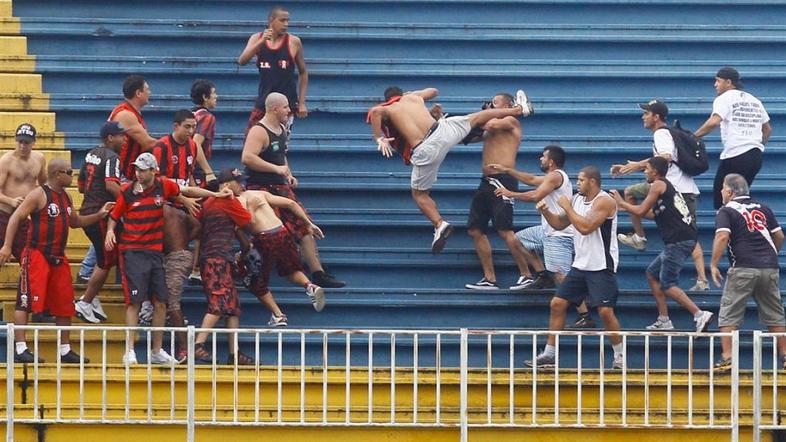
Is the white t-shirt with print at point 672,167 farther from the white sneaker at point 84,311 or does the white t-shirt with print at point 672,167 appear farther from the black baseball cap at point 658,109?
the white sneaker at point 84,311

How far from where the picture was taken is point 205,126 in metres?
12.2

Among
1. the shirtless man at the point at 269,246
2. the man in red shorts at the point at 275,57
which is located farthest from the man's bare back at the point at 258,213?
the man in red shorts at the point at 275,57

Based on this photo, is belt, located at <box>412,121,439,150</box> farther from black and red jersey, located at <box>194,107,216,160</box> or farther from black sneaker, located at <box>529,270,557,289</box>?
black and red jersey, located at <box>194,107,216,160</box>

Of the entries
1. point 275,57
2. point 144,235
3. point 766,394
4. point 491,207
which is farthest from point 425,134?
point 766,394

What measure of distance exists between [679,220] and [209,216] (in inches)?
126

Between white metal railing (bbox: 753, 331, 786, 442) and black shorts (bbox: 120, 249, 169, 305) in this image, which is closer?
white metal railing (bbox: 753, 331, 786, 442)

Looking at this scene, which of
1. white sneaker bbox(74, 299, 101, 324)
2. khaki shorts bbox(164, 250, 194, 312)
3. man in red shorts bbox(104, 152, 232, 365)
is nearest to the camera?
man in red shorts bbox(104, 152, 232, 365)

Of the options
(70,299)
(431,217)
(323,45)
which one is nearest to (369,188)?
(431,217)

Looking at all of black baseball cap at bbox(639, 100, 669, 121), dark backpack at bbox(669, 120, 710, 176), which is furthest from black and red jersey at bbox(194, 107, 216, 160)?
dark backpack at bbox(669, 120, 710, 176)

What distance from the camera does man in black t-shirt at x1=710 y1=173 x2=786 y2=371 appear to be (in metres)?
10.9

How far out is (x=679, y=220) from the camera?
11.4 meters

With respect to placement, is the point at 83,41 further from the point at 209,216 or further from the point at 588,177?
the point at 588,177

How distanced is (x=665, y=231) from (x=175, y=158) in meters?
3.43

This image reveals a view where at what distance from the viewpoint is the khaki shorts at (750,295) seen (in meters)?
10.9
